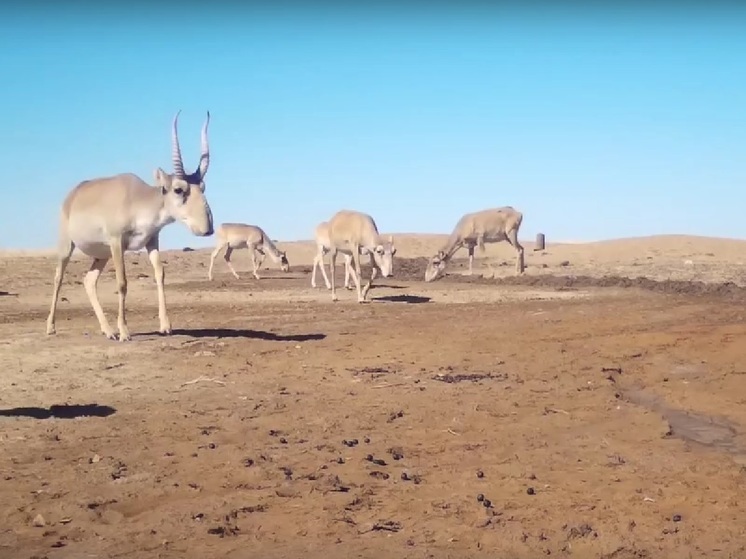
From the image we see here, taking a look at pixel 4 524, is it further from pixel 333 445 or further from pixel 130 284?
pixel 130 284

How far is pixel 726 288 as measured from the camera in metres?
25.5

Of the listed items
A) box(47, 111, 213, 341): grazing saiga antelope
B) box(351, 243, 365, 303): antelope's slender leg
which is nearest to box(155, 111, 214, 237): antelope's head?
box(47, 111, 213, 341): grazing saiga antelope

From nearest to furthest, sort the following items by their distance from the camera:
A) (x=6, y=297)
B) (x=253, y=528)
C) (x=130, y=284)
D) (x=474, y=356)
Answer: (x=253, y=528)
(x=474, y=356)
(x=6, y=297)
(x=130, y=284)

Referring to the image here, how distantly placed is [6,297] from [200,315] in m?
7.92

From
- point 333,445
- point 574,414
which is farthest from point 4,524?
point 574,414

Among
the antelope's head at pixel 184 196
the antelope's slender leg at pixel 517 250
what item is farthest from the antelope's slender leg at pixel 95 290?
the antelope's slender leg at pixel 517 250

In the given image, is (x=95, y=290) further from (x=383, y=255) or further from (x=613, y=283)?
(x=613, y=283)

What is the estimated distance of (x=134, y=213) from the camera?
558 inches

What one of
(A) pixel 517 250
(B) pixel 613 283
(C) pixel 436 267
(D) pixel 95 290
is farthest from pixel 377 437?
(A) pixel 517 250

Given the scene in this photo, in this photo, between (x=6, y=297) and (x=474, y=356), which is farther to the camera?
(x=6, y=297)

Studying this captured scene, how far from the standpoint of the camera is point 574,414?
31.8 feet

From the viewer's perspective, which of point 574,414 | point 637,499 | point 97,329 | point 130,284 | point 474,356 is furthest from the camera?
point 130,284

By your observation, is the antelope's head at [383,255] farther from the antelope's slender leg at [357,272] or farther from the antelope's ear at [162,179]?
the antelope's ear at [162,179]

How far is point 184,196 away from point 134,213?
0.77 m
